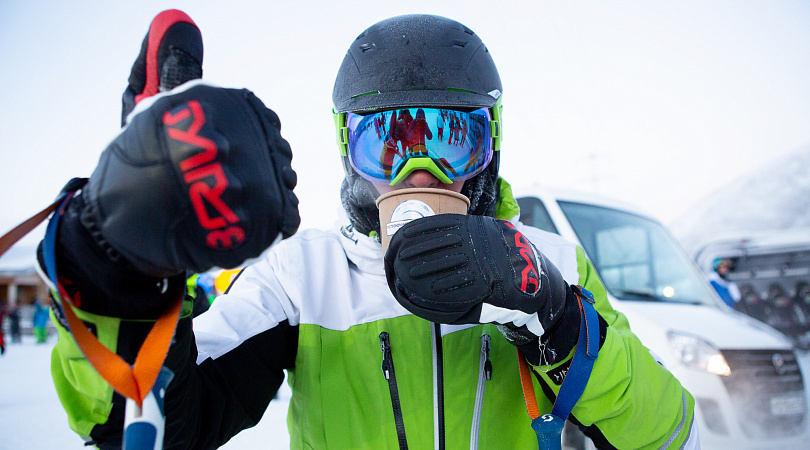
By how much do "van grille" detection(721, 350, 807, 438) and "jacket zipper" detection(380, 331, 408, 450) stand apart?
300 cm

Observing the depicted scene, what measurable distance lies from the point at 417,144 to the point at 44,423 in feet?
18.7

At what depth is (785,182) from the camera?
94.2 ft

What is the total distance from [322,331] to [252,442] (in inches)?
132

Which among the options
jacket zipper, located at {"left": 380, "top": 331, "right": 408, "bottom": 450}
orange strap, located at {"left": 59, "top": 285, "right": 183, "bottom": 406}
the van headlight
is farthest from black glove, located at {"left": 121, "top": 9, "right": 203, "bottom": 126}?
the van headlight

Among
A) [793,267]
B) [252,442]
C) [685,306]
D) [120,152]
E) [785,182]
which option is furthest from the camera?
[785,182]

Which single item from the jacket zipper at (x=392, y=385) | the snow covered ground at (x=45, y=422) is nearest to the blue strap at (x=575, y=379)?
the jacket zipper at (x=392, y=385)

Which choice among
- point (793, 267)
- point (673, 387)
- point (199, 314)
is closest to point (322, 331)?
point (199, 314)

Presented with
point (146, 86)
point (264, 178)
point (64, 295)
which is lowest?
point (64, 295)

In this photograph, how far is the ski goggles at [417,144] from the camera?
154 centimetres

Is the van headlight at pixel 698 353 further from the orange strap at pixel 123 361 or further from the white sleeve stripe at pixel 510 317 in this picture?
the orange strap at pixel 123 361

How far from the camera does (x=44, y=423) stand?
5020 millimetres

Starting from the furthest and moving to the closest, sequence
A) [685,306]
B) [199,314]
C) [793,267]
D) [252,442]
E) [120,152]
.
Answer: [793,267] → [252,442] → [685,306] → [199,314] → [120,152]

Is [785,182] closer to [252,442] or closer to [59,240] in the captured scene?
[252,442]

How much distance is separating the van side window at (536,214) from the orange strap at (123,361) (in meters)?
3.50
